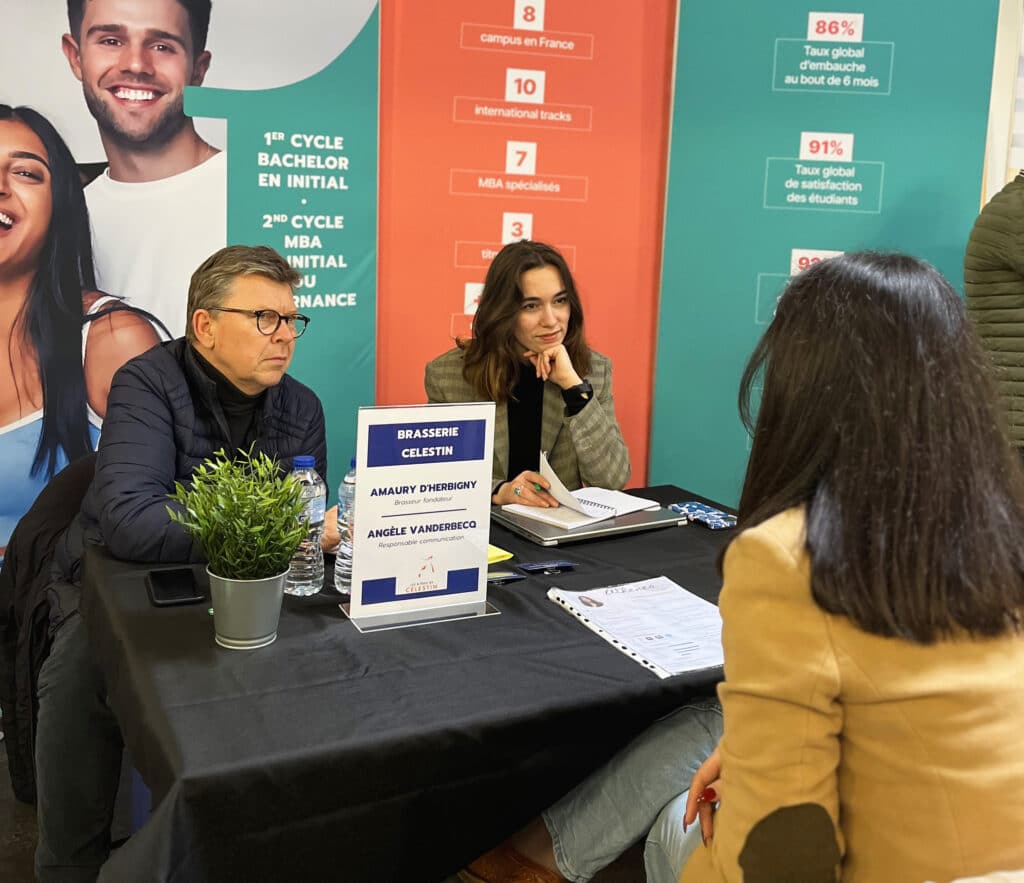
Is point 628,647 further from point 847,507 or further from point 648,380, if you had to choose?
point 648,380

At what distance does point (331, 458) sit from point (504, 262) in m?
0.94

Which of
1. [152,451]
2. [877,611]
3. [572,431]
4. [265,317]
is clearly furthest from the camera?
[572,431]

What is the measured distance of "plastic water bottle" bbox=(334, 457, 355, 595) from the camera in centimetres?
168

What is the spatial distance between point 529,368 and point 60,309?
1.37 meters

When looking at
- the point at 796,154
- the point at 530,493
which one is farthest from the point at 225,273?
the point at 796,154

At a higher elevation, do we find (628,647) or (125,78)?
(125,78)

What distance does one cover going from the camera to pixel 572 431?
A: 257 cm

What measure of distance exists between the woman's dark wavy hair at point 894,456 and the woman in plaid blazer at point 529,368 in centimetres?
156

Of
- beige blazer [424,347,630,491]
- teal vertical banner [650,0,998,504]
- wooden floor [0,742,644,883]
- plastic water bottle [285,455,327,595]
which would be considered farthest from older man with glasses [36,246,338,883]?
teal vertical banner [650,0,998,504]

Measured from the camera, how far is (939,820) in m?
0.96

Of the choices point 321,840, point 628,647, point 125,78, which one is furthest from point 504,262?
point 321,840

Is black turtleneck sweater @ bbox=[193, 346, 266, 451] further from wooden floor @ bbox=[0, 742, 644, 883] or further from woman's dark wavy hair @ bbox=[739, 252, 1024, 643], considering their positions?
woman's dark wavy hair @ bbox=[739, 252, 1024, 643]

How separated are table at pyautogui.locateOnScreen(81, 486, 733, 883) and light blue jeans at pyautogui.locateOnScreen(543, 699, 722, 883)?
0.04 metres

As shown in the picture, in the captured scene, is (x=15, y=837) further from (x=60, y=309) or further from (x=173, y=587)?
(x=60, y=309)
